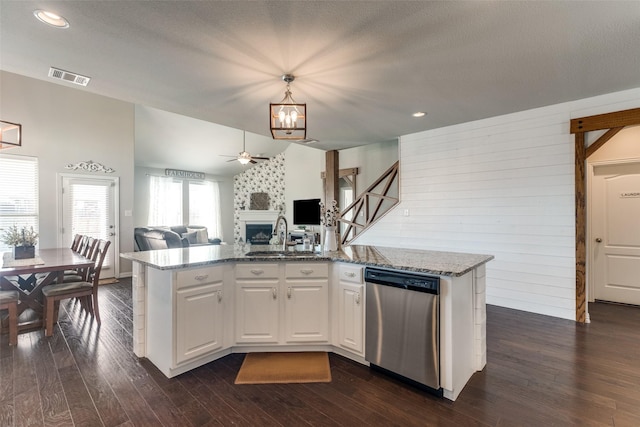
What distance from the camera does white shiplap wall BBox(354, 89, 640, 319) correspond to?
3.51m

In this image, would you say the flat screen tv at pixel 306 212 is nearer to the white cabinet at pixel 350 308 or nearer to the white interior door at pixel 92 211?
the white interior door at pixel 92 211

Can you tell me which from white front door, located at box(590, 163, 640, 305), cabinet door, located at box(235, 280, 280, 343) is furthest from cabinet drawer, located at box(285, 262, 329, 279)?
white front door, located at box(590, 163, 640, 305)

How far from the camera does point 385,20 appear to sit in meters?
1.97

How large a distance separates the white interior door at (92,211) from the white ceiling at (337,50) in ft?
9.69

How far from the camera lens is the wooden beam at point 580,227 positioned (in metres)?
3.40

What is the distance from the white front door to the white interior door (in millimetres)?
8022

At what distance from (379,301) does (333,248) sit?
0.81m

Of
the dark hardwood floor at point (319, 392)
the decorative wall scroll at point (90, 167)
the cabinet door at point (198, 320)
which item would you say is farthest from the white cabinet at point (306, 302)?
the decorative wall scroll at point (90, 167)

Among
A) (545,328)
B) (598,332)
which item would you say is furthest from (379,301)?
(598,332)

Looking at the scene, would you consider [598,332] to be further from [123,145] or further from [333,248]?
[123,145]

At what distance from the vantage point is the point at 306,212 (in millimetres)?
8297

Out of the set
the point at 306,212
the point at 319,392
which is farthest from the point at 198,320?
the point at 306,212

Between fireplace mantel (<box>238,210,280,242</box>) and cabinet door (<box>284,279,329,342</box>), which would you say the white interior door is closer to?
fireplace mantel (<box>238,210,280,242</box>)

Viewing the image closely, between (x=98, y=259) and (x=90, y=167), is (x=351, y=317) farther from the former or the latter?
(x=90, y=167)
